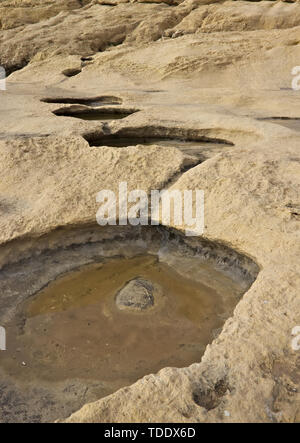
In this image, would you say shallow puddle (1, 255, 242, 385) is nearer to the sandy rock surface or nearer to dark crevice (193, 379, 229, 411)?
the sandy rock surface

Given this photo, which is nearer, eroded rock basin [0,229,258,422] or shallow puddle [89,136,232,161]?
eroded rock basin [0,229,258,422]

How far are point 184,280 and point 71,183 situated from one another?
1355mm

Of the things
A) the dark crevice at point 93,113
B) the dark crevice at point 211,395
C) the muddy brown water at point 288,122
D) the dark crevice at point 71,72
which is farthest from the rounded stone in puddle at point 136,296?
the dark crevice at point 71,72

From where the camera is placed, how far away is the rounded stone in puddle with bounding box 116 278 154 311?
10.1ft

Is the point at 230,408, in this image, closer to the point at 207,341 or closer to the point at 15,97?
the point at 207,341

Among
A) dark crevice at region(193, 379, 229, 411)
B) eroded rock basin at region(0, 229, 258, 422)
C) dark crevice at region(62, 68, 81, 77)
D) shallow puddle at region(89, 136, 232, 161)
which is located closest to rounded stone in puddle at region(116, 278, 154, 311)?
eroded rock basin at region(0, 229, 258, 422)

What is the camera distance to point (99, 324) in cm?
298

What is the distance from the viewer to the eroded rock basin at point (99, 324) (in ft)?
8.36

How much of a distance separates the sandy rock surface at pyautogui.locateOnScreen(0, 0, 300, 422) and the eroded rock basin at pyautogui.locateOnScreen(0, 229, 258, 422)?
1.06ft

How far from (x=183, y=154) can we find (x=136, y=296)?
1698 millimetres

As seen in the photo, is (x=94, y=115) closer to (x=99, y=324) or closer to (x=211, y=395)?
(x=99, y=324)

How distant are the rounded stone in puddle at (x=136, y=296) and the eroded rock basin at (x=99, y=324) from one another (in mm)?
36

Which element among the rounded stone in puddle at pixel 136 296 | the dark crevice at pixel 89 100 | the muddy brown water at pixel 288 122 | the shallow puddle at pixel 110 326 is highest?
the dark crevice at pixel 89 100

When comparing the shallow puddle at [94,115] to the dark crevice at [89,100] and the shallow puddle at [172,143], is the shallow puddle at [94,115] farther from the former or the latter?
the shallow puddle at [172,143]
